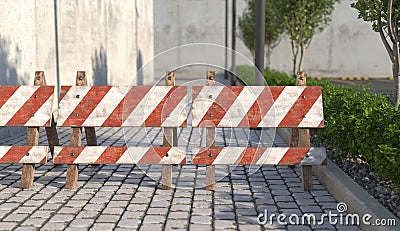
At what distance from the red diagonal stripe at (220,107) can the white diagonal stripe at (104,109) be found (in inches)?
39.2

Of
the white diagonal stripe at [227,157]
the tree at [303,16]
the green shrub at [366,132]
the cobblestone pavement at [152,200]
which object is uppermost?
the tree at [303,16]

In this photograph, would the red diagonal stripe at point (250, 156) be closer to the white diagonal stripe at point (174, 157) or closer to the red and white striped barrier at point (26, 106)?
the white diagonal stripe at point (174, 157)

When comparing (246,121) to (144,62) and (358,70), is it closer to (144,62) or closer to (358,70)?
(144,62)

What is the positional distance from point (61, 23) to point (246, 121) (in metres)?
7.62

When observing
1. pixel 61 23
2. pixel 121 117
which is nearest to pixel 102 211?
pixel 121 117

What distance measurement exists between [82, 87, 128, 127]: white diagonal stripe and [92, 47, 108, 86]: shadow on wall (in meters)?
9.39

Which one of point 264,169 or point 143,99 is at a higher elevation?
point 143,99

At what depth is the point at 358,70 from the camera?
118 ft

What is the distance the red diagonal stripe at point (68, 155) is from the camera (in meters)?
6.15

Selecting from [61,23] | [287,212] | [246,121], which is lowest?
[287,212]

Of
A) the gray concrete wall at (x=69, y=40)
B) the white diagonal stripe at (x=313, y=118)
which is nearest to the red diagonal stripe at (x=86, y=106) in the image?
the white diagonal stripe at (x=313, y=118)

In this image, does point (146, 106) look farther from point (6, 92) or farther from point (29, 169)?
point (6, 92)

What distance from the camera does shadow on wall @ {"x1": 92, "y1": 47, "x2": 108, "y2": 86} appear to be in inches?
612

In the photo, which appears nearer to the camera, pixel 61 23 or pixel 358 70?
pixel 61 23
